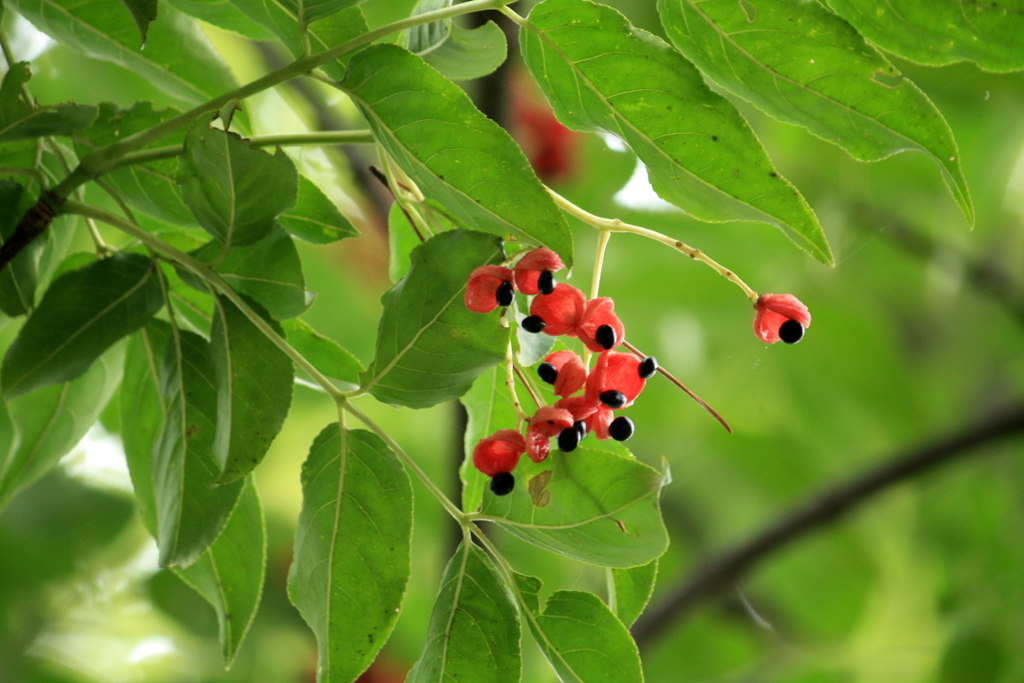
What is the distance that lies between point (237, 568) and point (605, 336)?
37 cm

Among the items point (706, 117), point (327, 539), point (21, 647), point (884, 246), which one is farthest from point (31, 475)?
point (884, 246)

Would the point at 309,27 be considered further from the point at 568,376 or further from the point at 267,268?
the point at 568,376

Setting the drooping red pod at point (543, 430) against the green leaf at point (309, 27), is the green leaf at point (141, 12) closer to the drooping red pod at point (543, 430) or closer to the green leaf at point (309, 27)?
the green leaf at point (309, 27)

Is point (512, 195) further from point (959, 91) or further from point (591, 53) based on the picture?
point (959, 91)

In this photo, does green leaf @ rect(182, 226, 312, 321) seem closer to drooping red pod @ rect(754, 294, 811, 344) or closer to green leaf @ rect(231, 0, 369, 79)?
green leaf @ rect(231, 0, 369, 79)

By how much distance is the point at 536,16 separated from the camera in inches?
24.2

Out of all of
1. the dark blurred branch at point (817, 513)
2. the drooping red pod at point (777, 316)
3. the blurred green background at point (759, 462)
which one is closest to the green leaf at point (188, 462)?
the drooping red pod at point (777, 316)

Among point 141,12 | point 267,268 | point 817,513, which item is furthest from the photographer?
point 817,513

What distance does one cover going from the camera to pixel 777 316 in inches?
27.9

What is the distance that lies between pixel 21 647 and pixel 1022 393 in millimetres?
2976

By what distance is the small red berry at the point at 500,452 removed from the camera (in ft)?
2.21

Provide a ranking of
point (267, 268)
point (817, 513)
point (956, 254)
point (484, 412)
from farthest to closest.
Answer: point (956, 254), point (817, 513), point (484, 412), point (267, 268)

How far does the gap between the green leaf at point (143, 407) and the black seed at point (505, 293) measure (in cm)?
31

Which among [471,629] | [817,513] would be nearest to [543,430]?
[471,629]
